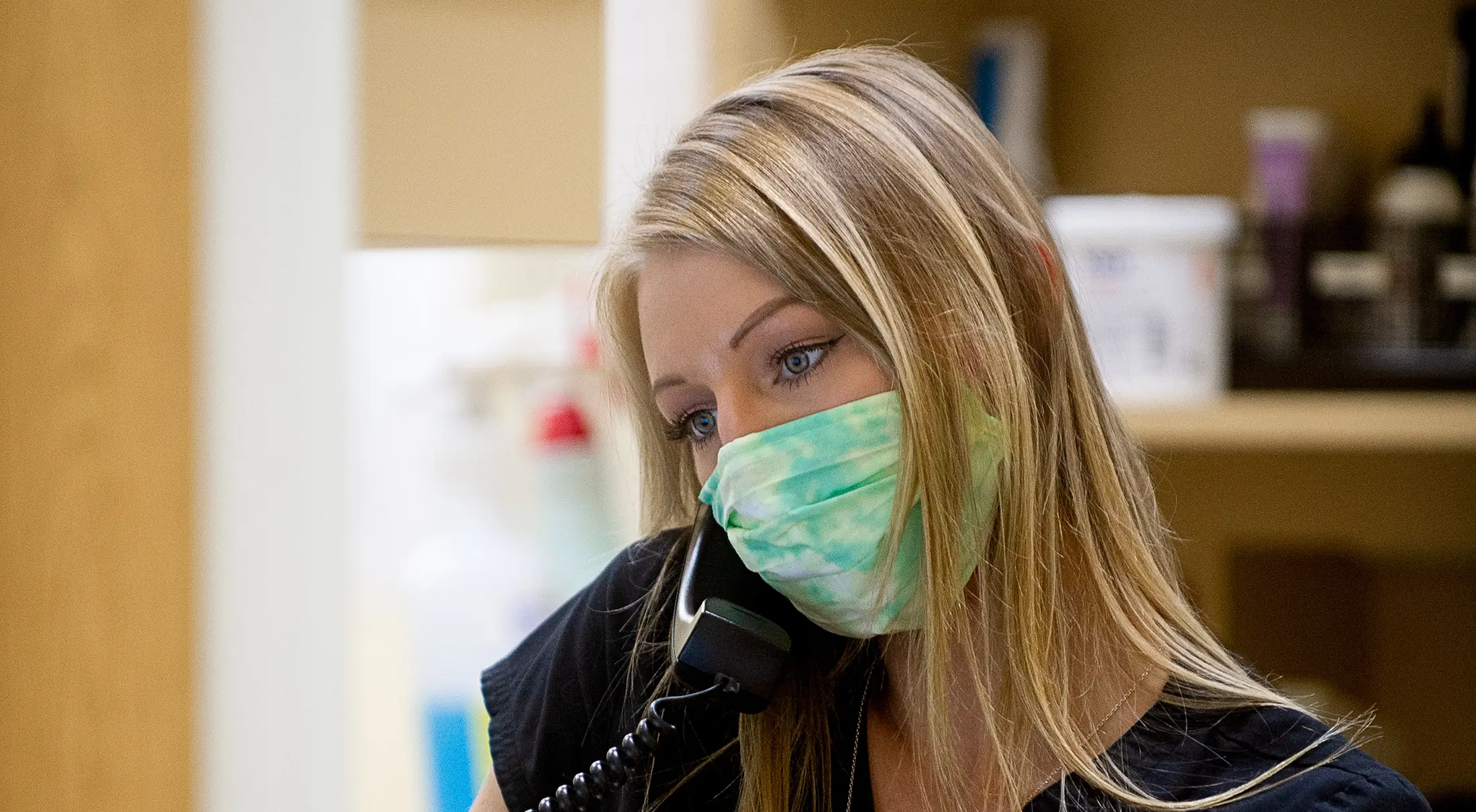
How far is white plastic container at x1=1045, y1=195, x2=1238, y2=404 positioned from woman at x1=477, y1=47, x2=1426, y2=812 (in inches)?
19.7

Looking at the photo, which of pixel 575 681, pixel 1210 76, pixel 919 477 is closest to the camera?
pixel 919 477

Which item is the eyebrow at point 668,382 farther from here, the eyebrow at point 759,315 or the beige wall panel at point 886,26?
the beige wall panel at point 886,26

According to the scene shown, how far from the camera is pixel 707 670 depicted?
794 millimetres

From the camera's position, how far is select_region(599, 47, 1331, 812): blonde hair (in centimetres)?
74

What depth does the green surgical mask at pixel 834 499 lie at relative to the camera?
0.74m

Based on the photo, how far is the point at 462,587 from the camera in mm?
1722

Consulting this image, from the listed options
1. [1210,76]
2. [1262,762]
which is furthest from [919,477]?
[1210,76]

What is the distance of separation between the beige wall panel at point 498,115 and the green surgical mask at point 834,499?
0.87 ft

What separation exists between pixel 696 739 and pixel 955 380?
1.12 feet

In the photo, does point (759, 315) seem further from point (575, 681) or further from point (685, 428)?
point (575, 681)

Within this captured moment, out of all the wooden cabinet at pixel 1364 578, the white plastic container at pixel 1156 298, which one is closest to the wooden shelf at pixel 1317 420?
the white plastic container at pixel 1156 298

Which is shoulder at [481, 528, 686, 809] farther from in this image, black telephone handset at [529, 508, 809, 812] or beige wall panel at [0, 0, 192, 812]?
beige wall panel at [0, 0, 192, 812]

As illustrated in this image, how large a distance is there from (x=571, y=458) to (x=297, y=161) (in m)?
0.78

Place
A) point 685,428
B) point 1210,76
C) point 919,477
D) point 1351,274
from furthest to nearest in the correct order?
point 1210,76, point 1351,274, point 685,428, point 919,477
